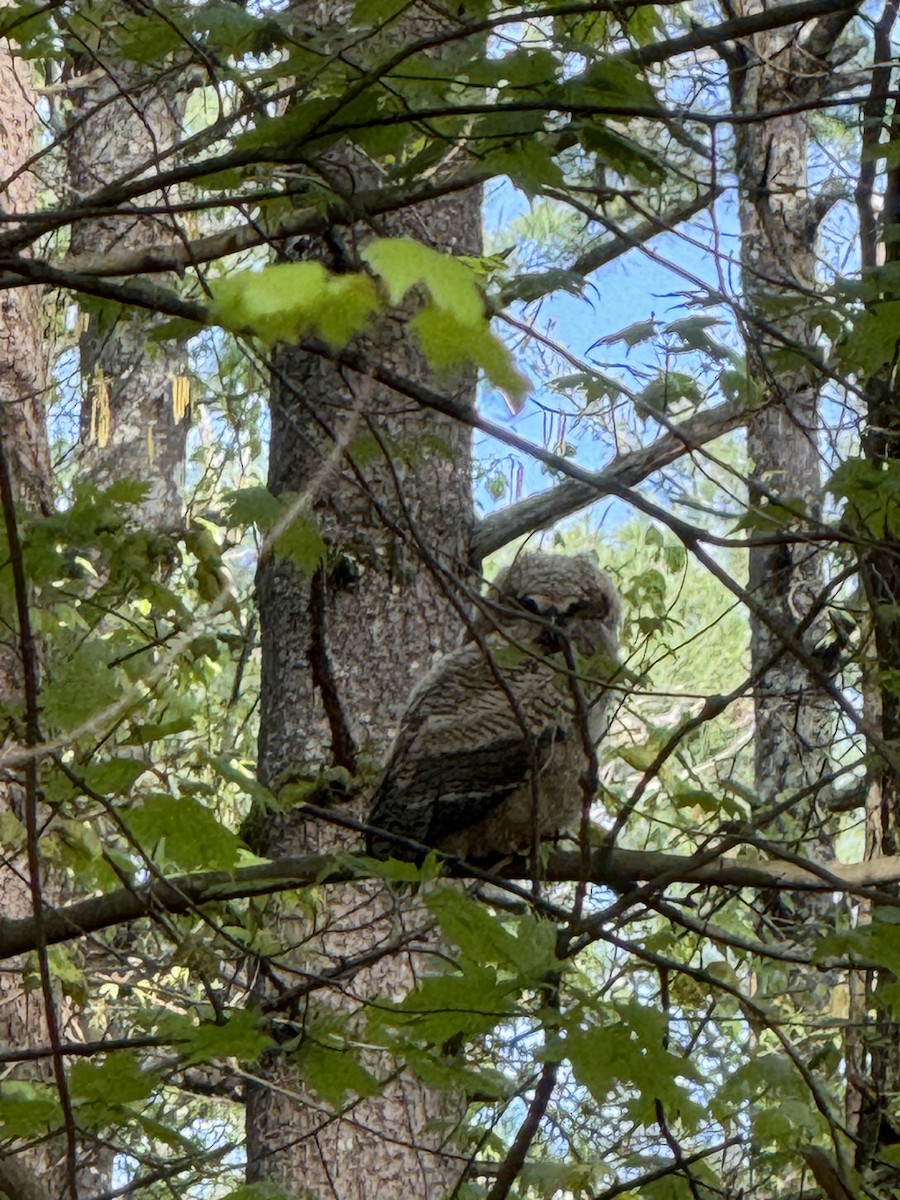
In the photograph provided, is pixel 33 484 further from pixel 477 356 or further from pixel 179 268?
pixel 477 356

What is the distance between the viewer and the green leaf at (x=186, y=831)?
97.4 inches

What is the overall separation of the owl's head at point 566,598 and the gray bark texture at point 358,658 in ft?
0.76

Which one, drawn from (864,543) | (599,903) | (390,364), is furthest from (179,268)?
(599,903)

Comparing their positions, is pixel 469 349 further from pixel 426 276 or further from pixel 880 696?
pixel 880 696

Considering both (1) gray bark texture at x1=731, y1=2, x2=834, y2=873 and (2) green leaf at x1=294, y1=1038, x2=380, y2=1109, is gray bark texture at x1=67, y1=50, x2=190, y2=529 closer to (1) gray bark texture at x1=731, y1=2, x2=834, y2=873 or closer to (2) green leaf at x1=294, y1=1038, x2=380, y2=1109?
(1) gray bark texture at x1=731, y1=2, x2=834, y2=873

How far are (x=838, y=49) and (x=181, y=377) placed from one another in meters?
3.88

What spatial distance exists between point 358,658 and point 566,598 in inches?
29.8

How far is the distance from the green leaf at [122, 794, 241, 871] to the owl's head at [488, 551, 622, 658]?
79.7 inches

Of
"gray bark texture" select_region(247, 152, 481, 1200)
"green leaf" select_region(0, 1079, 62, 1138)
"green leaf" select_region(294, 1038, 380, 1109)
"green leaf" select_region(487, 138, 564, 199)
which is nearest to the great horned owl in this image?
"gray bark texture" select_region(247, 152, 481, 1200)

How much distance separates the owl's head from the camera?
447 centimetres

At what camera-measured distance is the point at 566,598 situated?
452cm

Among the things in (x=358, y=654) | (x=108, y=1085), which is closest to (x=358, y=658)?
(x=358, y=654)

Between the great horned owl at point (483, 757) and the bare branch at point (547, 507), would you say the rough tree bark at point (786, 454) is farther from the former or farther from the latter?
the great horned owl at point (483, 757)

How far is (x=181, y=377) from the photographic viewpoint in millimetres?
8148
